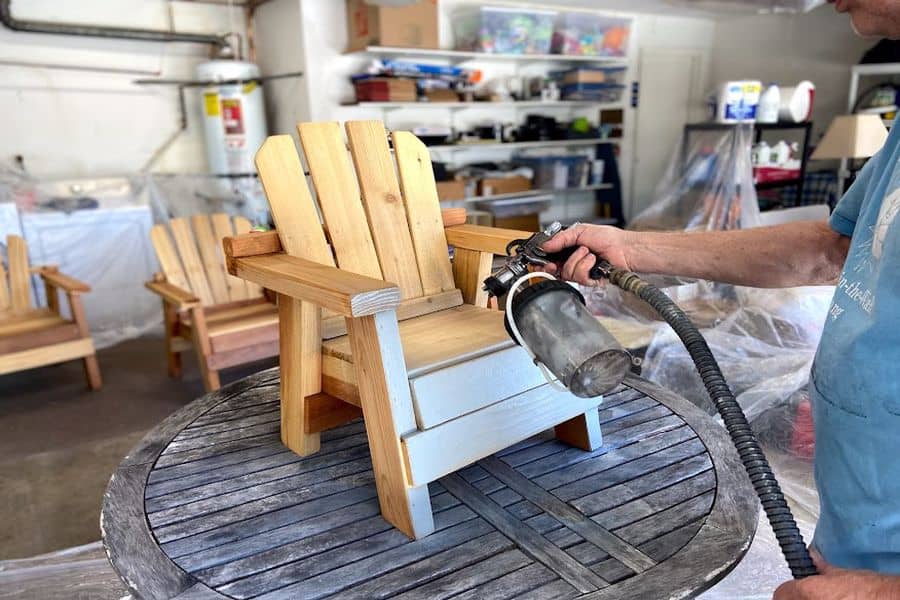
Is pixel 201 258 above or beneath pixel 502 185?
beneath

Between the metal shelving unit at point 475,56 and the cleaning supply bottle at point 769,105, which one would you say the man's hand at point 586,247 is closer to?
the metal shelving unit at point 475,56

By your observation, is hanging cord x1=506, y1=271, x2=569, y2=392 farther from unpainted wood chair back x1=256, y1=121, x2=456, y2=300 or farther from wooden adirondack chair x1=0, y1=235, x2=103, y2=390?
wooden adirondack chair x1=0, y1=235, x2=103, y2=390

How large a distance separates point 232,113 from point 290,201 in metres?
3.20

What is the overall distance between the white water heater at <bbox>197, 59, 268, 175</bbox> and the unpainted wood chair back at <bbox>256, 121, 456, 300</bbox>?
2.99 metres

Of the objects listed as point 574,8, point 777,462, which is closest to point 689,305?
point 777,462

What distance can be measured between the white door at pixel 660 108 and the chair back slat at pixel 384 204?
4.86 m

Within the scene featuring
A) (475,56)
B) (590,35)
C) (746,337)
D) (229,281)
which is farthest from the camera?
(590,35)

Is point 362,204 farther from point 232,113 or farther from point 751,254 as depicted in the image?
point 232,113

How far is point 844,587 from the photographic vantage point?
640mm

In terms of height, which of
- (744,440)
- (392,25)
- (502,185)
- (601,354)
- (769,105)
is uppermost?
(392,25)

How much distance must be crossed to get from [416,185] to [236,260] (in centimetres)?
48

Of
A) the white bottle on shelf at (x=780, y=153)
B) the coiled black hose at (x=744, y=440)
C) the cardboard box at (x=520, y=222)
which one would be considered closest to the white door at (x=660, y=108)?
the cardboard box at (x=520, y=222)

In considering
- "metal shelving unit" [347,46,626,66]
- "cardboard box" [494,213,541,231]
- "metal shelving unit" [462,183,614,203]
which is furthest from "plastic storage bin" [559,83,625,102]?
"cardboard box" [494,213,541,231]

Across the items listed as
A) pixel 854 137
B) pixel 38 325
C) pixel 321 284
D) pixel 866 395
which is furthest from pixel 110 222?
pixel 854 137
